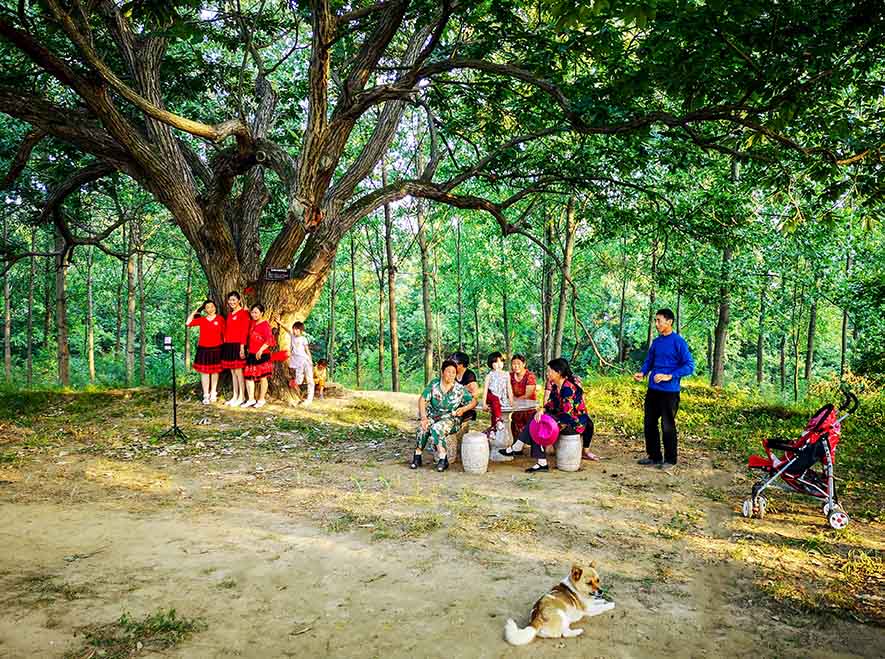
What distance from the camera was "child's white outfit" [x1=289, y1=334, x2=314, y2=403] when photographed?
11633 mm

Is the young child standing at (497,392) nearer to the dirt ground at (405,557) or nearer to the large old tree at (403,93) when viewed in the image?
the dirt ground at (405,557)

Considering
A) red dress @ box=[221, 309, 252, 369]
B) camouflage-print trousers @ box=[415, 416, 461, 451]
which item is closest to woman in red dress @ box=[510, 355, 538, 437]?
camouflage-print trousers @ box=[415, 416, 461, 451]

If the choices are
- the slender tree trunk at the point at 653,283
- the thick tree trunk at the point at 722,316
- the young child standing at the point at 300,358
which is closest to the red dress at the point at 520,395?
the young child standing at the point at 300,358

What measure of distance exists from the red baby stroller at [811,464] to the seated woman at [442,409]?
3483 mm

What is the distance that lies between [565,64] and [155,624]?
23.5 feet

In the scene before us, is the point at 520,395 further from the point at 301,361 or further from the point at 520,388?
the point at 301,361

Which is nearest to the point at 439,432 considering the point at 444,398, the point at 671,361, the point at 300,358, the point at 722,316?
the point at 444,398

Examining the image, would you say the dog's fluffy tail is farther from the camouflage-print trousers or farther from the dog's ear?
the camouflage-print trousers

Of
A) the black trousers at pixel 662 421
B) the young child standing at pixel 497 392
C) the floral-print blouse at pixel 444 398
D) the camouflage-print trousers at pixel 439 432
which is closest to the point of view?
the black trousers at pixel 662 421

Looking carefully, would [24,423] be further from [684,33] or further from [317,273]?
[684,33]

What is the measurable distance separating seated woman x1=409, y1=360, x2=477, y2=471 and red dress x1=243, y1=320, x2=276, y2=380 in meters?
4.16

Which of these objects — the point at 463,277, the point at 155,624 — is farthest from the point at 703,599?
the point at 463,277

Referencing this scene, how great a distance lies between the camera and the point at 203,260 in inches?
453

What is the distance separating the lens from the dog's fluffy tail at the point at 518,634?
345cm
